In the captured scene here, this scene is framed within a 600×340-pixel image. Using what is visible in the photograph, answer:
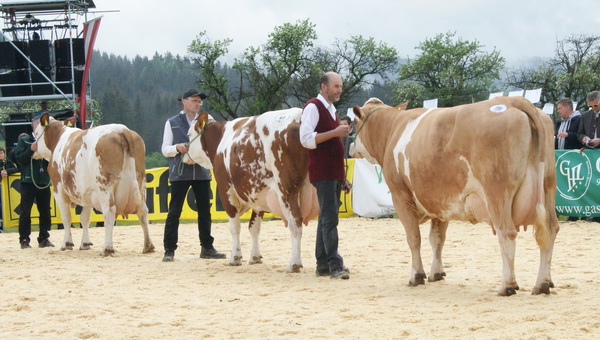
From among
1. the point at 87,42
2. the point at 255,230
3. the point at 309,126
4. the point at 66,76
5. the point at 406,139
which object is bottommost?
the point at 255,230

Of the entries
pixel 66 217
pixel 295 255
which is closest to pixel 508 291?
pixel 295 255

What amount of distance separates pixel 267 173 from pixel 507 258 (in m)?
3.19

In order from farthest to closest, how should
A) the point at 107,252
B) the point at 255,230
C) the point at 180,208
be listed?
the point at 107,252 → the point at 180,208 → the point at 255,230

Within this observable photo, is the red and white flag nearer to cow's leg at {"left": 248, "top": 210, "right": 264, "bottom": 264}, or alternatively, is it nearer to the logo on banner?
the logo on banner

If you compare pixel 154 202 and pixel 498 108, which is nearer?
pixel 498 108

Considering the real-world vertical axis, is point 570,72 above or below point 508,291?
above

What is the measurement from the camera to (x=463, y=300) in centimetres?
641

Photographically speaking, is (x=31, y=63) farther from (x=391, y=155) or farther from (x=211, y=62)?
(x=211, y=62)

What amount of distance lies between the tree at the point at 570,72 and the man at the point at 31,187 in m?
39.0

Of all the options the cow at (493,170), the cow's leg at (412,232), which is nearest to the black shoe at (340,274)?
the cow's leg at (412,232)

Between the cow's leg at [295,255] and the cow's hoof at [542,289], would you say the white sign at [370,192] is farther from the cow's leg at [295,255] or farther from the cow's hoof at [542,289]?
the cow's hoof at [542,289]

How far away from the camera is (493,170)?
6.16m

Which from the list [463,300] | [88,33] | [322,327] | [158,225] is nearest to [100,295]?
[322,327]

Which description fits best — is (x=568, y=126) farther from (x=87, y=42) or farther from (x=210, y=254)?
(x=87, y=42)
